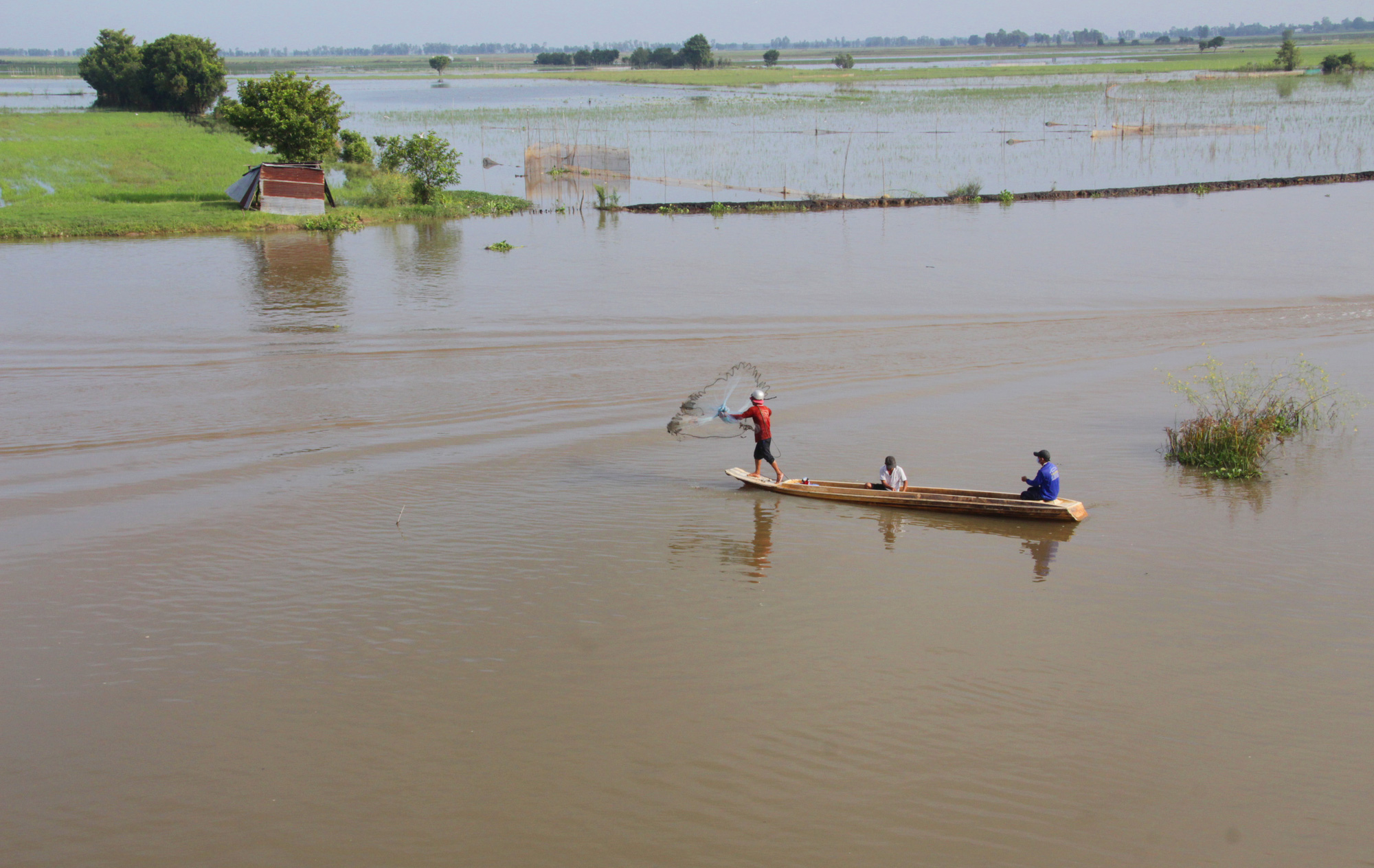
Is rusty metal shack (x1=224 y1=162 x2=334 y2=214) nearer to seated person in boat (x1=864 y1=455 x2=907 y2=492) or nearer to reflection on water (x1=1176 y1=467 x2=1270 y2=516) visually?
seated person in boat (x1=864 y1=455 x2=907 y2=492)

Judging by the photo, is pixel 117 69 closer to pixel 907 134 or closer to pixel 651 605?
pixel 907 134

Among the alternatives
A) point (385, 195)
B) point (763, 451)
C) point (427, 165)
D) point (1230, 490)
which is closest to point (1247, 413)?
point (1230, 490)

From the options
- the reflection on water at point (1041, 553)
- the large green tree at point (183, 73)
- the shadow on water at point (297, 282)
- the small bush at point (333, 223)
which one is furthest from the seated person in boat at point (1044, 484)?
the large green tree at point (183, 73)

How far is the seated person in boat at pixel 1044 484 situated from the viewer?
35.5 ft

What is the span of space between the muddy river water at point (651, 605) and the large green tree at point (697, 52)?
11934 cm

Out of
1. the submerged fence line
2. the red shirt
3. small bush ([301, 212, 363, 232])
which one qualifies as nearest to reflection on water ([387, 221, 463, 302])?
small bush ([301, 212, 363, 232])

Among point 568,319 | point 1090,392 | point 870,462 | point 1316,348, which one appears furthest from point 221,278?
point 1316,348

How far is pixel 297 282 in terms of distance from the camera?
24469 mm

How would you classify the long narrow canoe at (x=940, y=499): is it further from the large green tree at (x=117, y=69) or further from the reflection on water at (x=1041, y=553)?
the large green tree at (x=117, y=69)

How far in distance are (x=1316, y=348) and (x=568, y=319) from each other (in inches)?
532

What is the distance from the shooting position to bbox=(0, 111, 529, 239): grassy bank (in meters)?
30.6

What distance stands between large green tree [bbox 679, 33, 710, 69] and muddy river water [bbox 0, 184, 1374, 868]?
119337 mm

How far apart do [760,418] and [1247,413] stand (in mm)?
6369

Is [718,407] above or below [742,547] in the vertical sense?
above
